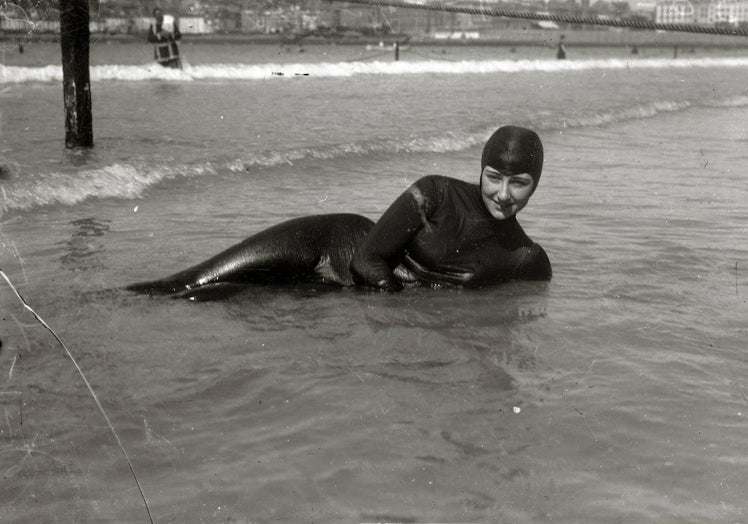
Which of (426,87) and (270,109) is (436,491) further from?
(426,87)

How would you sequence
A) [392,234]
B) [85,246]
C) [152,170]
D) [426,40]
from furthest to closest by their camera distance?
[426,40]
[152,170]
[85,246]
[392,234]

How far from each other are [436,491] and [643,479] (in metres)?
0.68

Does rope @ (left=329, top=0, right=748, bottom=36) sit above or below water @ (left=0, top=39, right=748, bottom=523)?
above

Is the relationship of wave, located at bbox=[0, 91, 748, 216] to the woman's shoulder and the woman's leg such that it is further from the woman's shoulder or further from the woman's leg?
the woman's shoulder

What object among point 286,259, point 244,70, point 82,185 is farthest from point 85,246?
→ point 244,70

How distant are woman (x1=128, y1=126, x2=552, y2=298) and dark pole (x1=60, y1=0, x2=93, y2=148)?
441 cm

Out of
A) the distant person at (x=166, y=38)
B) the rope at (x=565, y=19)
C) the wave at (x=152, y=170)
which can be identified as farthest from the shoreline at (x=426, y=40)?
the rope at (x=565, y=19)

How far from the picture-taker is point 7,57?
34031 millimetres

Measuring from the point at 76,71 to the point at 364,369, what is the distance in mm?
6233

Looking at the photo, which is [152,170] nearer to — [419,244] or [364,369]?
[419,244]

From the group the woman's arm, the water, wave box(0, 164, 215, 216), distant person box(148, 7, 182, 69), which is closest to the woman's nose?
the woman's arm

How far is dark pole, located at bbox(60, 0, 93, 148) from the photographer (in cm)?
858

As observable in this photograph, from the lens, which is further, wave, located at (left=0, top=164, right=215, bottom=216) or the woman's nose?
wave, located at (left=0, top=164, right=215, bottom=216)

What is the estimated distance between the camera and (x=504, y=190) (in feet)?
16.1
